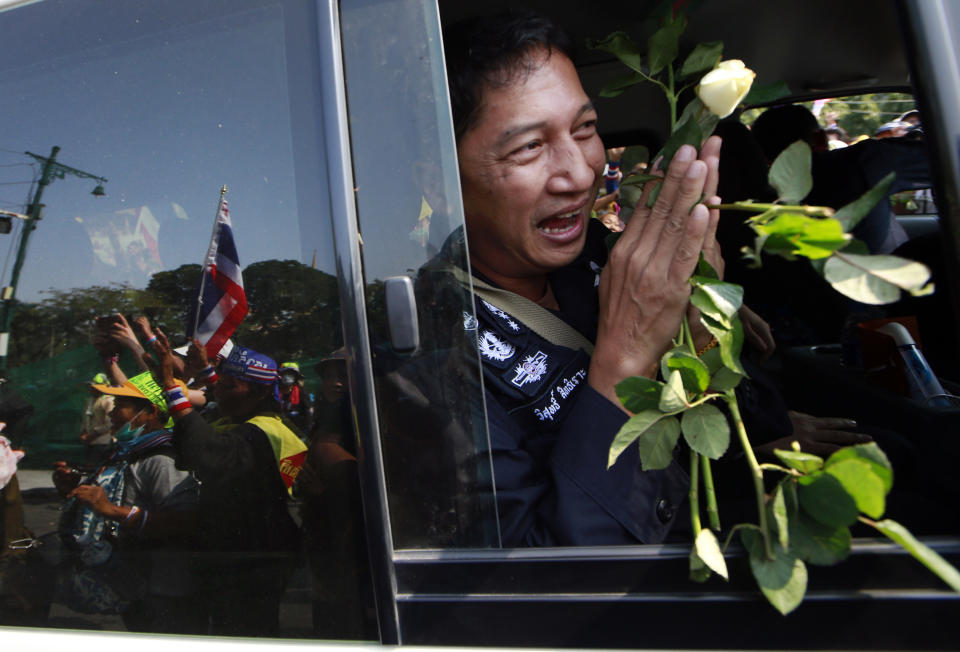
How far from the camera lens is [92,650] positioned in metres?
1.15

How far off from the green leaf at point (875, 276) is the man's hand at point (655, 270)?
256 millimetres

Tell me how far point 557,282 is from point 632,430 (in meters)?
0.80

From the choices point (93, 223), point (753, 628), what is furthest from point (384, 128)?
point (753, 628)

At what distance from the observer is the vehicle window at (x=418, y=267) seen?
1029 millimetres

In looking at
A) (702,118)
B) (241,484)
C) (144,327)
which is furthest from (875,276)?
(144,327)

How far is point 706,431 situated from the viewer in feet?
3.27

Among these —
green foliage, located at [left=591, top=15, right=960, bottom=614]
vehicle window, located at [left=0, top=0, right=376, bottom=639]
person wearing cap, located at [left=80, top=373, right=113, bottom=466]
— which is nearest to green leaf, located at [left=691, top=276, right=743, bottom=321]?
green foliage, located at [left=591, top=15, right=960, bottom=614]

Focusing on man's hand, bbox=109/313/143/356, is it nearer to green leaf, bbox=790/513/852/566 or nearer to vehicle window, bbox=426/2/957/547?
vehicle window, bbox=426/2/957/547

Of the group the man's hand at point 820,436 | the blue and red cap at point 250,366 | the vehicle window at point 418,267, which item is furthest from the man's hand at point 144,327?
the man's hand at point 820,436

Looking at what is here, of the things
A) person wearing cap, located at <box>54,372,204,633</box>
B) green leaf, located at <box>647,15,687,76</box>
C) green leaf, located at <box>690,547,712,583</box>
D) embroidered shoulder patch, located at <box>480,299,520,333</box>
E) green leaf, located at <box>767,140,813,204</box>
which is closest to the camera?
green leaf, located at <box>690,547,712,583</box>

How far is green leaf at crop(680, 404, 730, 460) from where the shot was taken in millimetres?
987

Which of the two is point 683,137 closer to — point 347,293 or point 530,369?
point 530,369

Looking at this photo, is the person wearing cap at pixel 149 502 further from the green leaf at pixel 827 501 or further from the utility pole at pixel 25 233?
the green leaf at pixel 827 501

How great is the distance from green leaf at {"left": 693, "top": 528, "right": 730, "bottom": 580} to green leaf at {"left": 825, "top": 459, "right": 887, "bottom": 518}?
0.16 meters
